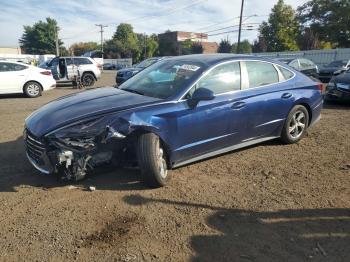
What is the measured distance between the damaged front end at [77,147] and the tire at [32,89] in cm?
1035

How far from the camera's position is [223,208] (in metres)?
3.85

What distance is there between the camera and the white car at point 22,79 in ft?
43.2

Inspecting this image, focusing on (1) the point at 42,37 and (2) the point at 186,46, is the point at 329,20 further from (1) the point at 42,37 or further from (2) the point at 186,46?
(1) the point at 42,37

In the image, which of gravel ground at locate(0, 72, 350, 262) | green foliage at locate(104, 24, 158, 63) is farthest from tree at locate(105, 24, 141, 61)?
gravel ground at locate(0, 72, 350, 262)

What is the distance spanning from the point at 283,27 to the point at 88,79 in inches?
1932

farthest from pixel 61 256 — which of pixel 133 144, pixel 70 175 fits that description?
pixel 133 144

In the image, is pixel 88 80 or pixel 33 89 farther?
pixel 88 80

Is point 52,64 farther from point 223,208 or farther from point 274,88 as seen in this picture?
point 223,208

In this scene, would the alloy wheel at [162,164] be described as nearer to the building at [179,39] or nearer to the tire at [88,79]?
the tire at [88,79]

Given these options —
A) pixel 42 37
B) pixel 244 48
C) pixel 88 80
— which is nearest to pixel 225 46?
pixel 244 48

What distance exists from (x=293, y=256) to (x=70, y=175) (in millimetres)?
2602

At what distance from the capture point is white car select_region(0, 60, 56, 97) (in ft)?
43.2

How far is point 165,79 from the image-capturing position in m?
5.05

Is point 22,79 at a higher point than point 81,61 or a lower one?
lower
